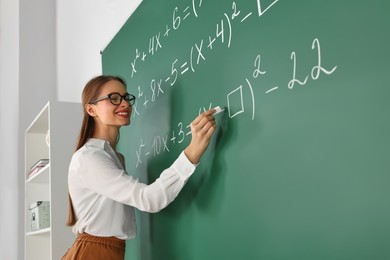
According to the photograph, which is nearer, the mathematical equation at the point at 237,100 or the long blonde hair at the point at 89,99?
the mathematical equation at the point at 237,100

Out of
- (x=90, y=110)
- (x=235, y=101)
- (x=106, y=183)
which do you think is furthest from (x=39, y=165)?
(x=235, y=101)

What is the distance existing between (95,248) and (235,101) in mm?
768

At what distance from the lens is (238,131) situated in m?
1.40

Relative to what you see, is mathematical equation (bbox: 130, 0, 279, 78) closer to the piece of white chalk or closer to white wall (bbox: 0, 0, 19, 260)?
the piece of white chalk

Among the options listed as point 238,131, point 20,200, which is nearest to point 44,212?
point 20,200

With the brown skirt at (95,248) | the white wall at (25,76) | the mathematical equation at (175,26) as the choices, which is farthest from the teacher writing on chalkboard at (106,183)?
the white wall at (25,76)

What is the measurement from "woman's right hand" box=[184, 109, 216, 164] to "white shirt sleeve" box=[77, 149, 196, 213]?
33 millimetres

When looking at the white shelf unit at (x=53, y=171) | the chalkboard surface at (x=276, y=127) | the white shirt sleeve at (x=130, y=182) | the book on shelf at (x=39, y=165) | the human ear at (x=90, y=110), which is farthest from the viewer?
the book on shelf at (x=39, y=165)

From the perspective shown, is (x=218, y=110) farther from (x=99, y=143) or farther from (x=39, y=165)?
(x=39, y=165)

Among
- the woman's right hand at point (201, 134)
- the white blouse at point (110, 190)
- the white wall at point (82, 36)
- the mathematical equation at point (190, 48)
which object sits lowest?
the white blouse at point (110, 190)

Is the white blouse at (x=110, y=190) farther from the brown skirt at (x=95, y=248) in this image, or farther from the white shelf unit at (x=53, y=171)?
the white shelf unit at (x=53, y=171)

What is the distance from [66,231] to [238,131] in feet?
5.53

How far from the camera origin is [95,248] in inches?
69.4

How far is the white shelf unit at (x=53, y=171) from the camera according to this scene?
9.00ft
